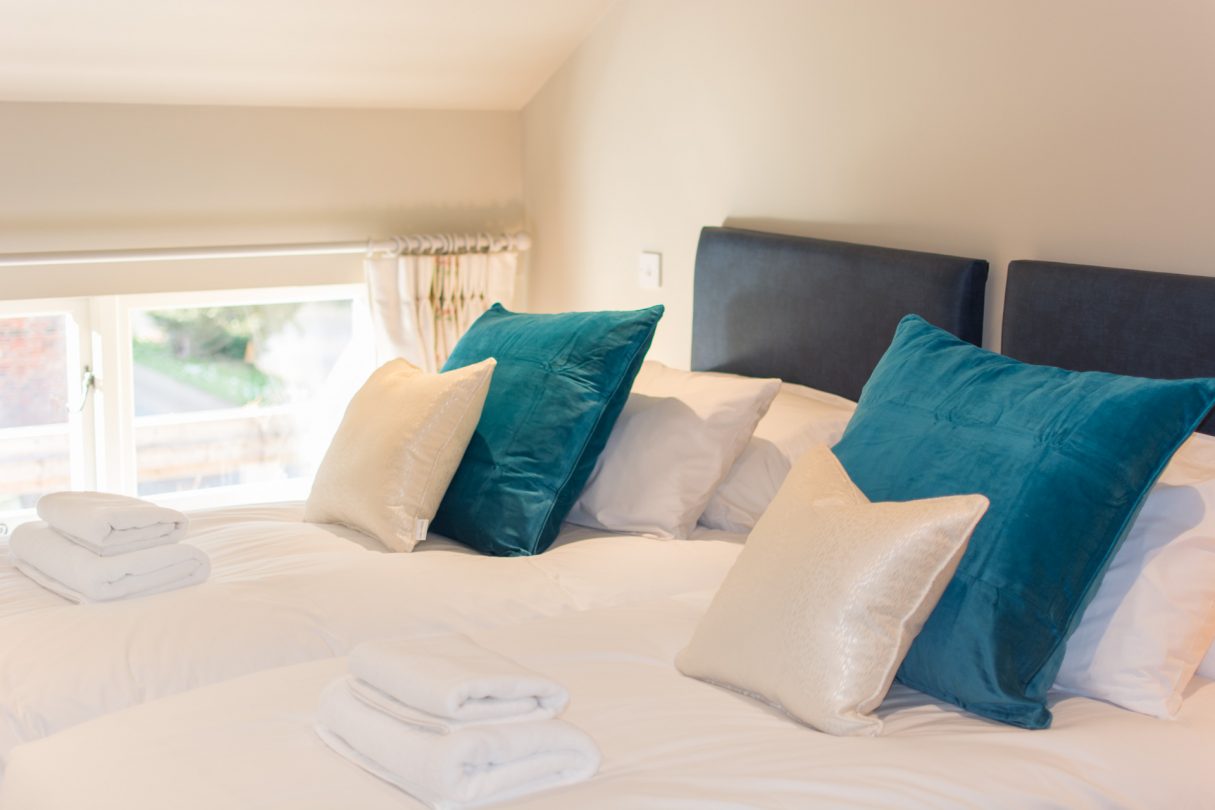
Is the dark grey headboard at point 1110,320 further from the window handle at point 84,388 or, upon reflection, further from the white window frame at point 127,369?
the window handle at point 84,388

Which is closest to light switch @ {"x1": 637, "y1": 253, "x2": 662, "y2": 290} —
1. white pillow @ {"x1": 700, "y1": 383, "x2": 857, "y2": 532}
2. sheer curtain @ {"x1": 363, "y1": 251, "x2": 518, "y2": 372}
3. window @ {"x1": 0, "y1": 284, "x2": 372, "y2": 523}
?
sheer curtain @ {"x1": 363, "y1": 251, "x2": 518, "y2": 372}

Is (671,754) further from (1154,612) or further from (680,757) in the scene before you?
(1154,612)

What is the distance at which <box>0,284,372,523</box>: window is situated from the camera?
3.56 m

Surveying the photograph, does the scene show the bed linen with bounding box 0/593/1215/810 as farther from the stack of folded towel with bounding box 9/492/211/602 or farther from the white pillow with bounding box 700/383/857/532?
the white pillow with bounding box 700/383/857/532

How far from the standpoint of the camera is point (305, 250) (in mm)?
3736

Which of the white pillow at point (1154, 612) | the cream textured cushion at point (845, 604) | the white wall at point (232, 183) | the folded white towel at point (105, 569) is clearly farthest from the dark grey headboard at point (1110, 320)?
the white wall at point (232, 183)

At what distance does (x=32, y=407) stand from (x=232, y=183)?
35.0 inches

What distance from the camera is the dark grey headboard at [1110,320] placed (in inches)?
75.2

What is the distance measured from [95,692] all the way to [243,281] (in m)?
2.27

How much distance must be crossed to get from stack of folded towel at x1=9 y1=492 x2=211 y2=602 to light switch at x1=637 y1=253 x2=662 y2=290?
174cm

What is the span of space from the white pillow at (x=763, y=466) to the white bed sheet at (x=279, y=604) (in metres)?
0.05

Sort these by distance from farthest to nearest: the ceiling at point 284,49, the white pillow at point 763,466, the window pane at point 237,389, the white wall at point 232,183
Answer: the window pane at point 237,389, the white wall at point 232,183, the ceiling at point 284,49, the white pillow at point 763,466

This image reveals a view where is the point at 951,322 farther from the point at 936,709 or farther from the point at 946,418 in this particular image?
the point at 936,709

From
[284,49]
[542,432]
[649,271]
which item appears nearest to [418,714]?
[542,432]
